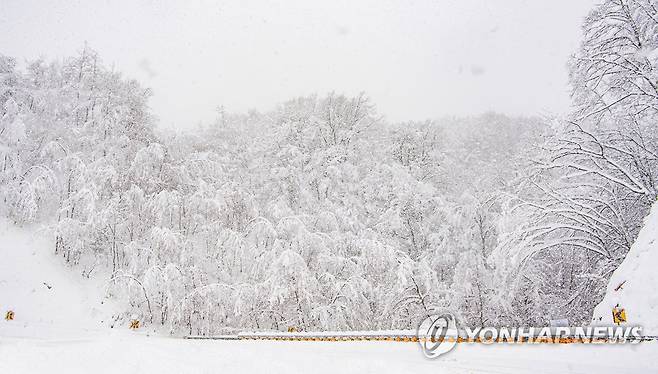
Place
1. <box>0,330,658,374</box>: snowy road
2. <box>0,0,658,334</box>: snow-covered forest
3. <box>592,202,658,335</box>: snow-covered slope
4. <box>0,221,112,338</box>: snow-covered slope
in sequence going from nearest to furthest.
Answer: <box>0,330,658,374</box>: snowy road → <box>592,202,658,335</box>: snow-covered slope → <box>0,0,658,334</box>: snow-covered forest → <box>0,221,112,338</box>: snow-covered slope

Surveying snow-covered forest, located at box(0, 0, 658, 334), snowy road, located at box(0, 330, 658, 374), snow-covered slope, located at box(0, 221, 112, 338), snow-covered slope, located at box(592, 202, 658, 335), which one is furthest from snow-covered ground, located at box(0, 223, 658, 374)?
snow-covered slope, located at box(0, 221, 112, 338)

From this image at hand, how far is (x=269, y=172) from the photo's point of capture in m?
29.8

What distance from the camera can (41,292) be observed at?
26.1 metres

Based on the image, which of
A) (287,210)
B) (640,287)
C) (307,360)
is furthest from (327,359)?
(287,210)

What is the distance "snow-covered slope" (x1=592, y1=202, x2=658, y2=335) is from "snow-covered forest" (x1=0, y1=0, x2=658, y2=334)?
13.5ft

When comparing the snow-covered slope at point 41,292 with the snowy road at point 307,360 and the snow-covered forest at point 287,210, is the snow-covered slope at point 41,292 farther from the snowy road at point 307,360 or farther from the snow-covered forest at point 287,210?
the snowy road at point 307,360

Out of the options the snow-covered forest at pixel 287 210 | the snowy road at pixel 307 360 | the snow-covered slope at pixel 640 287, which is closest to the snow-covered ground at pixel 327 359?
the snowy road at pixel 307 360

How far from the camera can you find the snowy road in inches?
325

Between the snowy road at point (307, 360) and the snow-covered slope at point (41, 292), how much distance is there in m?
15.4

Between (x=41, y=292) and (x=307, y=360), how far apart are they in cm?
2301

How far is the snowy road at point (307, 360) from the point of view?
8.27 metres

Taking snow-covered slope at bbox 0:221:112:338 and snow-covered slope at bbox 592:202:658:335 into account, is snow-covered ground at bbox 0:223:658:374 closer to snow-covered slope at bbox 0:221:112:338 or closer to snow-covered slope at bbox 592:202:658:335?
snow-covered slope at bbox 592:202:658:335

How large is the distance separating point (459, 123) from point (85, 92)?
68080mm

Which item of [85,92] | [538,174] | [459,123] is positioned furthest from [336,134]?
[459,123]
